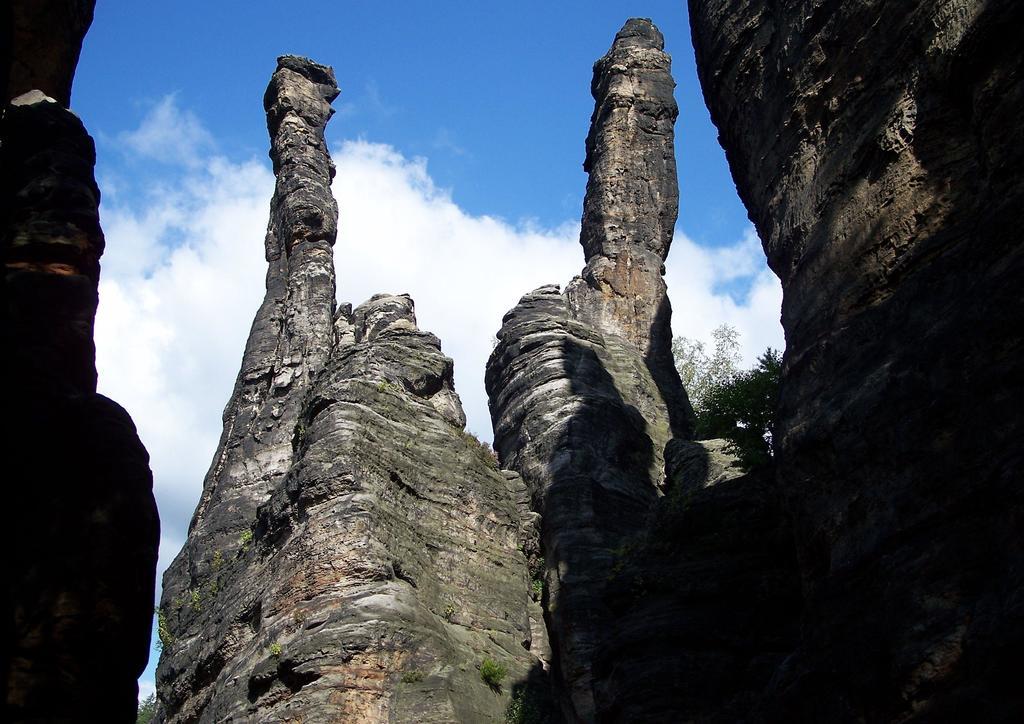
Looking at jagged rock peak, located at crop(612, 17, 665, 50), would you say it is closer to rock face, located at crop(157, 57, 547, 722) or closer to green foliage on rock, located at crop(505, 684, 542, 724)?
rock face, located at crop(157, 57, 547, 722)

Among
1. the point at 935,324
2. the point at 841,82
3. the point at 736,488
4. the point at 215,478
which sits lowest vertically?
the point at 935,324

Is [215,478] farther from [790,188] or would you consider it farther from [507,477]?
[790,188]

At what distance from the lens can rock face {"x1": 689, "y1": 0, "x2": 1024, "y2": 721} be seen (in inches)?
360

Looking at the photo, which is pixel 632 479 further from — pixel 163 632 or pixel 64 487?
pixel 64 487

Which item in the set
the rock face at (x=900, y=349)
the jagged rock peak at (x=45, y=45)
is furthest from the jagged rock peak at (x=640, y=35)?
the jagged rock peak at (x=45, y=45)

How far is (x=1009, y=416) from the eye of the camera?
30.7ft

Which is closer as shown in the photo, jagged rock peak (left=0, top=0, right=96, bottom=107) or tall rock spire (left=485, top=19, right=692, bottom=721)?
jagged rock peak (left=0, top=0, right=96, bottom=107)

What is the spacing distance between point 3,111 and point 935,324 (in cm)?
1111

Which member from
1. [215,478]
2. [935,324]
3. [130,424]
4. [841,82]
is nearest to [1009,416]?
[935,324]

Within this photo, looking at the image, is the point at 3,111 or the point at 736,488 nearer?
the point at 3,111

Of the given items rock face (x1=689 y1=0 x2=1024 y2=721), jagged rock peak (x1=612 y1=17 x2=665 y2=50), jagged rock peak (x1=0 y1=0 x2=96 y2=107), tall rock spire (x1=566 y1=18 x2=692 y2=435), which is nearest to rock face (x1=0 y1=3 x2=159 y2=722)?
jagged rock peak (x1=0 y1=0 x2=96 y2=107)

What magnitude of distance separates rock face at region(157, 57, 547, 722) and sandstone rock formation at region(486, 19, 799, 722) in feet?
4.17

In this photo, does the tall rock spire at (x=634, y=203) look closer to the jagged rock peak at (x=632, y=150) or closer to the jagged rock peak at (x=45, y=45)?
the jagged rock peak at (x=632, y=150)

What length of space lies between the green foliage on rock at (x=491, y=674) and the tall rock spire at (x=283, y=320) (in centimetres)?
1244
